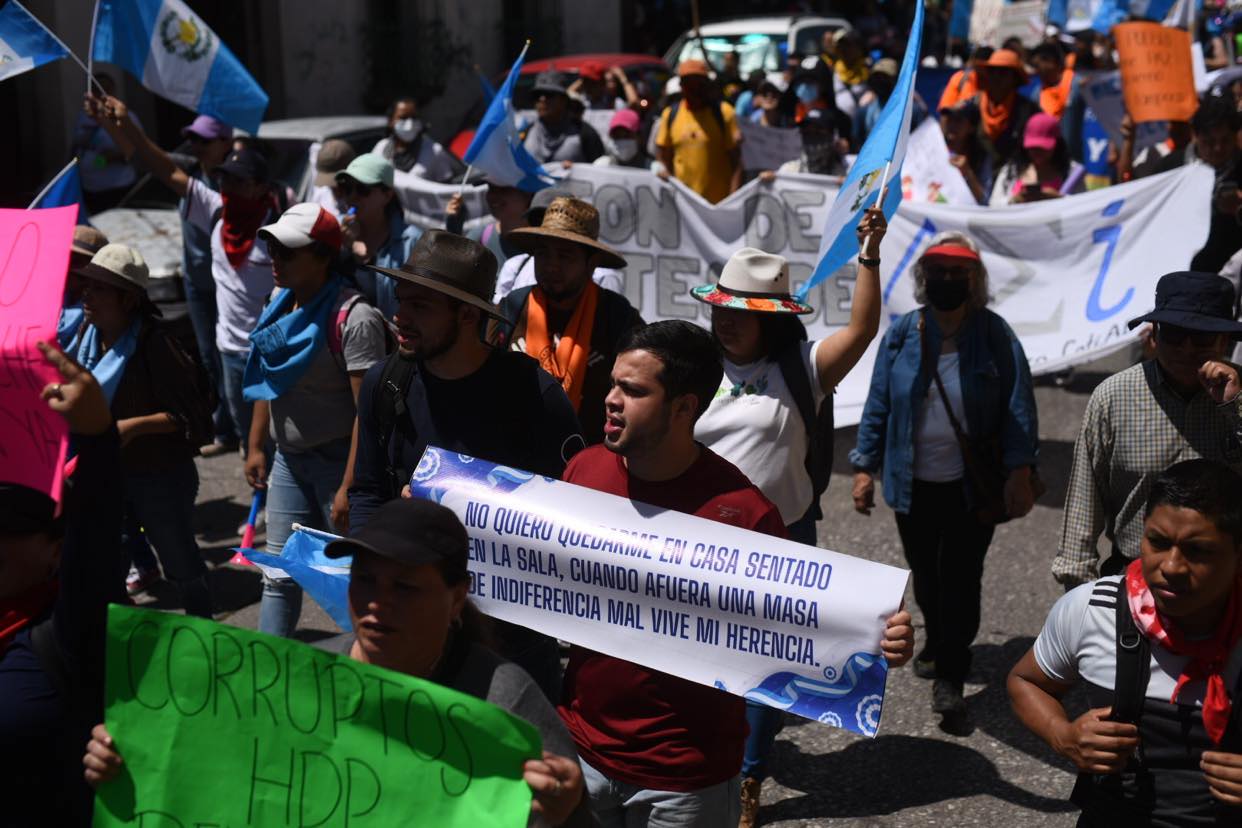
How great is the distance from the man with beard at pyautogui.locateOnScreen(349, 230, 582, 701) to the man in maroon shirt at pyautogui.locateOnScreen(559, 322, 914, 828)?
1.38 ft

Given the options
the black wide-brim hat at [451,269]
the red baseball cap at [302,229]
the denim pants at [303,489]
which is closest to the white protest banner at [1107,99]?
the red baseball cap at [302,229]

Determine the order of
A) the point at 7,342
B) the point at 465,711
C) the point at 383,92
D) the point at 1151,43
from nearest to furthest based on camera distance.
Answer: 1. the point at 465,711
2. the point at 7,342
3. the point at 1151,43
4. the point at 383,92

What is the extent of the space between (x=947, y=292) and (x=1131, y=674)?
2.72m

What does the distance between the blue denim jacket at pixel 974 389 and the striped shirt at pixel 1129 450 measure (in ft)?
3.26

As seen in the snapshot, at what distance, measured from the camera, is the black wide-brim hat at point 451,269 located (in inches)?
158

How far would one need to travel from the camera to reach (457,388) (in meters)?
4.08

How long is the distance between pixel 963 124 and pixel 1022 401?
5003mm

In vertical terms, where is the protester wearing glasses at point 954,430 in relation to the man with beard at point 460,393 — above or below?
below

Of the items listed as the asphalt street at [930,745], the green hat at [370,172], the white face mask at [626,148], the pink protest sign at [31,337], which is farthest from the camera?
the white face mask at [626,148]

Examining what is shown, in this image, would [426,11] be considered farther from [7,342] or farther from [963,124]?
[7,342]

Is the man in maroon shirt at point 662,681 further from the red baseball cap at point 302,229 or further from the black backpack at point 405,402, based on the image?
the red baseball cap at point 302,229

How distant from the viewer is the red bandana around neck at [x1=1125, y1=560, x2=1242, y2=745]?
2.98 meters

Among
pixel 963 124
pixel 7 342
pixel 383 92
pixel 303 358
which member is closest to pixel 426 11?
pixel 383 92

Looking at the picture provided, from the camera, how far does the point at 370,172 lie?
672cm
